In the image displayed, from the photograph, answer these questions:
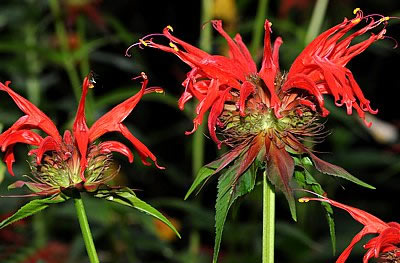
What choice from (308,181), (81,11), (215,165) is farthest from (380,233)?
(81,11)

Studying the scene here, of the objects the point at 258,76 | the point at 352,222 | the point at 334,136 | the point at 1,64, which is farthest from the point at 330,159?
the point at 258,76

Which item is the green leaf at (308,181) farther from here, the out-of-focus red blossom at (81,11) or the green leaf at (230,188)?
the out-of-focus red blossom at (81,11)

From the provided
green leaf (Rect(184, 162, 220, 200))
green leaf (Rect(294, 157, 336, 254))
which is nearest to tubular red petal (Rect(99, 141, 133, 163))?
green leaf (Rect(184, 162, 220, 200))

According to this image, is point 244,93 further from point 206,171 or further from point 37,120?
point 37,120

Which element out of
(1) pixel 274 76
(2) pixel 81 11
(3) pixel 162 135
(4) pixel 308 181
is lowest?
(3) pixel 162 135

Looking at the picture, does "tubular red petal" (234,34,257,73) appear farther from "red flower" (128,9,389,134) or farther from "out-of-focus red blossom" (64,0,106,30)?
"out-of-focus red blossom" (64,0,106,30)

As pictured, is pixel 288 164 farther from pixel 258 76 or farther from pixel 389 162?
pixel 389 162
